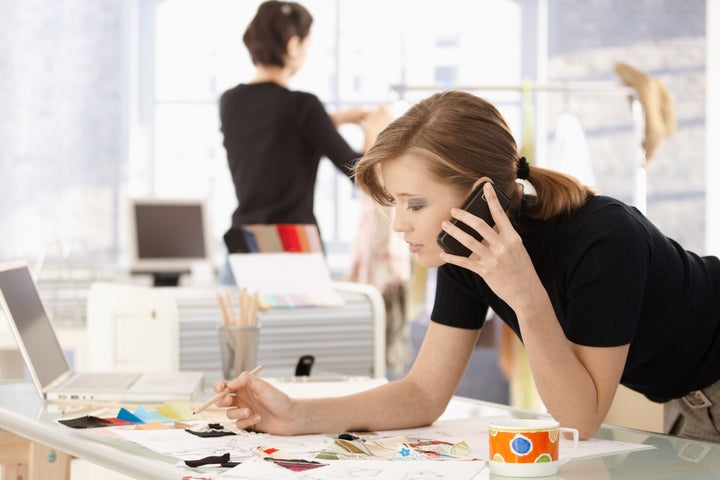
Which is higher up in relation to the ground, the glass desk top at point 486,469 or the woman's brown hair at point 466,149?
the woman's brown hair at point 466,149

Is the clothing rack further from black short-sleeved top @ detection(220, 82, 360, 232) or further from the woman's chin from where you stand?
the woman's chin

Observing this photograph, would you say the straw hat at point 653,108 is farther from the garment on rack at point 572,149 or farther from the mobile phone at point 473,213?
the mobile phone at point 473,213

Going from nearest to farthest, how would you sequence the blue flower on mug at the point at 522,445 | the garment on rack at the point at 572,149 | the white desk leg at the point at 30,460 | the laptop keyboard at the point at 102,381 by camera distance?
the blue flower on mug at the point at 522,445 < the white desk leg at the point at 30,460 < the laptop keyboard at the point at 102,381 < the garment on rack at the point at 572,149

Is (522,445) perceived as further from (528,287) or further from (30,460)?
(30,460)

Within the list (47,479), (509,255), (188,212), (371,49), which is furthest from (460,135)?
(371,49)

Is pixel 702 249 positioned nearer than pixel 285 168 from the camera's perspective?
No

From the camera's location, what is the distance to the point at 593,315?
1.39 m

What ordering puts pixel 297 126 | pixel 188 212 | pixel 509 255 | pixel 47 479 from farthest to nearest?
pixel 188 212, pixel 297 126, pixel 47 479, pixel 509 255

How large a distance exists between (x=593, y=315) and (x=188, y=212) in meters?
3.44

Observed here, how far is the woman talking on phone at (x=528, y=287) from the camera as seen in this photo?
4.51 ft

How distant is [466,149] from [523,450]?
0.50m

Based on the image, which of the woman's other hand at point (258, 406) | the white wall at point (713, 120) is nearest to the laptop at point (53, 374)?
the woman's other hand at point (258, 406)

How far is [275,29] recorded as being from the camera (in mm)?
2879

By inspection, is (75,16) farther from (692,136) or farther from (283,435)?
(283,435)
